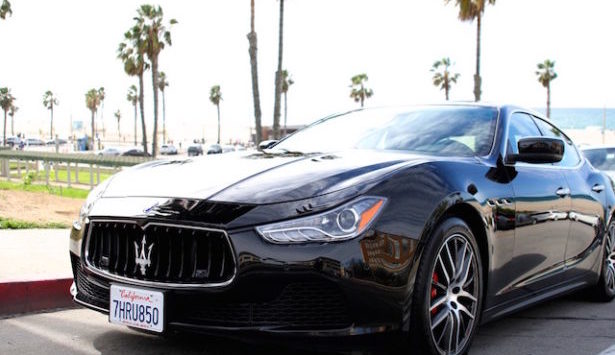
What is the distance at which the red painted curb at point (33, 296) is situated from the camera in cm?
504

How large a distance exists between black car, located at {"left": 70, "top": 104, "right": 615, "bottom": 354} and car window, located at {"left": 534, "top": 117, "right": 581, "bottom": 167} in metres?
0.81

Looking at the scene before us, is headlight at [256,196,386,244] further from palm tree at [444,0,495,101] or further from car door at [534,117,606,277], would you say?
palm tree at [444,0,495,101]

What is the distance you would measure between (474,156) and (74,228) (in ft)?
7.60

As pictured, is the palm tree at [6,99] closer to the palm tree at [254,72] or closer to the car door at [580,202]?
the palm tree at [254,72]

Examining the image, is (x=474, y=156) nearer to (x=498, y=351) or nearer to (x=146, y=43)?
(x=498, y=351)

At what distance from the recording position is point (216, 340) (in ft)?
13.4

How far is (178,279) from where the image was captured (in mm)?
3225

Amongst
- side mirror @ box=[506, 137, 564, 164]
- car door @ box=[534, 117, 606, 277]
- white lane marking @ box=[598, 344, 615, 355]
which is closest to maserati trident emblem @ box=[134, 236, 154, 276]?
side mirror @ box=[506, 137, 564, 164]

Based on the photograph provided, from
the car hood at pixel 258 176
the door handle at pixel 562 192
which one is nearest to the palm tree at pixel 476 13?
the door handle at pixel 562 192

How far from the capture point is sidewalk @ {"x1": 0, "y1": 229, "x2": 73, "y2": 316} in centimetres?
508

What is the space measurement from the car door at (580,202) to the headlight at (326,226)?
2.29 metres

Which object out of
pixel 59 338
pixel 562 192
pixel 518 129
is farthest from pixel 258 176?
Answer: pixel 562 192

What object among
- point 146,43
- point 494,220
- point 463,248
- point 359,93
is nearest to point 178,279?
point 463,248

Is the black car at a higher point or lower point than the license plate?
higher
